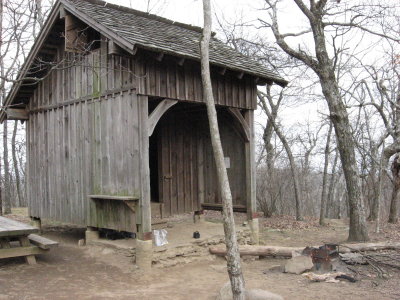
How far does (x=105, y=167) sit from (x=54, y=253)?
7.68 feet

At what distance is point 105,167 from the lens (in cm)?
909

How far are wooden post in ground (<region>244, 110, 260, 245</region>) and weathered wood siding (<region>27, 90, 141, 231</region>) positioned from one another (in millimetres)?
3571

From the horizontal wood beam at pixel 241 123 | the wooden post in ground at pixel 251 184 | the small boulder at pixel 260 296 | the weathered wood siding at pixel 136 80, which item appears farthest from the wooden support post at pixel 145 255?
the horizontal wood beam at pixel 241 123

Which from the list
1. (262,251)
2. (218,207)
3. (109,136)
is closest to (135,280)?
(262,251)

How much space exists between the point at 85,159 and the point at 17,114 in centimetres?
349

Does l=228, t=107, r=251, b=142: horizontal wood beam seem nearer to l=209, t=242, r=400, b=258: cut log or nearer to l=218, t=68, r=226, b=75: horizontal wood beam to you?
l=218, t=68, r=226, b=75: horizontal wood beam

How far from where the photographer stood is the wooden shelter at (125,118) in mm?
8336

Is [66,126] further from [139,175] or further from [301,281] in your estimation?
[301,281]

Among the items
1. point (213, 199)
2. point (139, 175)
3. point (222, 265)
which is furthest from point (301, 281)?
point (213, 199)

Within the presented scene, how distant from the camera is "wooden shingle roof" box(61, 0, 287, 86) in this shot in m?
8.09

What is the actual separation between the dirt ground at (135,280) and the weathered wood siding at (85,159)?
2.83ft

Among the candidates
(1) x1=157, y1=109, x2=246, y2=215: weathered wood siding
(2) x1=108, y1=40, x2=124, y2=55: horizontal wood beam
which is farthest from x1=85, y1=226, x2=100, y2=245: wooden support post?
(2) x1=108, y1=40, x2=124, y2=55: horizontal wood beam

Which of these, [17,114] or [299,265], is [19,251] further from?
[299,265]

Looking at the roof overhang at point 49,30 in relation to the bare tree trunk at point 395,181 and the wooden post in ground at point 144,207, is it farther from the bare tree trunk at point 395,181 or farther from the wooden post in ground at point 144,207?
the bare tree trunk at point 395,181
